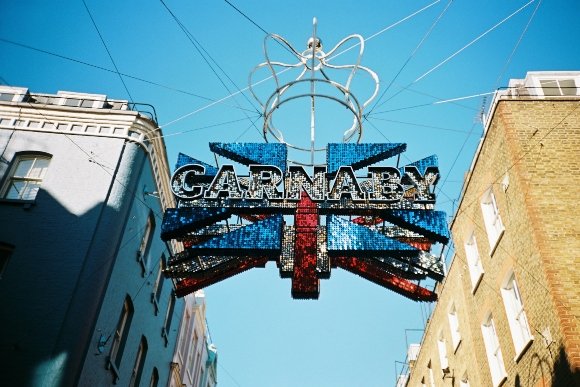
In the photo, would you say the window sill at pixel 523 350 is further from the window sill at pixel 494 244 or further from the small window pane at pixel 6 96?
the small window pane at pixel 6 96

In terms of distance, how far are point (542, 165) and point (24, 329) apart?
1439cm

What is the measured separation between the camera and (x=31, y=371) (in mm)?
13453

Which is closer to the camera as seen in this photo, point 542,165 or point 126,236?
point 542,165

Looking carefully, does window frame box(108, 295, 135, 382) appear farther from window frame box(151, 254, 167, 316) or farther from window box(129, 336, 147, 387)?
window frame box(151, 254, 167, 316)

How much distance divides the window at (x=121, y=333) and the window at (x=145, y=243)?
1.42 meters

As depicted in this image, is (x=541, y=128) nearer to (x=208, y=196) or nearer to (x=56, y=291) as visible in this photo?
(x=208, y=196)

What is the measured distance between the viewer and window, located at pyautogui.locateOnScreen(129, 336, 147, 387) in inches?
750

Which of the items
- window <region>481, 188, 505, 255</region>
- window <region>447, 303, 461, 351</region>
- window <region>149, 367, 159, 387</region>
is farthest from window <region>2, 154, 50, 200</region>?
window <region>447, 303, 461, 351</region>

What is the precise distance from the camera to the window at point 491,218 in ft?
55.2

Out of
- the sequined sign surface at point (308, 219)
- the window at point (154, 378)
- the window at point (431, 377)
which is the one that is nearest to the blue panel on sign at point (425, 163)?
the sequined sign surface at point (308, 219)

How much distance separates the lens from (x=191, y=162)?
41.0 ft

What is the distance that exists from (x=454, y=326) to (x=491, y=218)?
20.5ft

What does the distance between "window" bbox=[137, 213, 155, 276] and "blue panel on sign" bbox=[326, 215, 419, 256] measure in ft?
31.1

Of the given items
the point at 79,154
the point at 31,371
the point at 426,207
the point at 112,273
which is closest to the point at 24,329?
the point at 31,371
